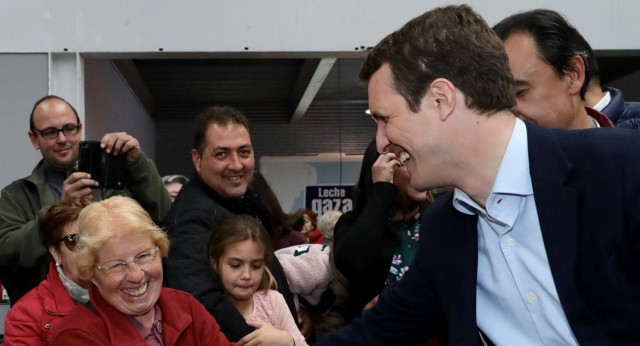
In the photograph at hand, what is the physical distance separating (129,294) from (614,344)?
66.3 inches

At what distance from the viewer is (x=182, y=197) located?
3482 mm

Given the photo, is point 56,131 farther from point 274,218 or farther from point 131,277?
point 131,277

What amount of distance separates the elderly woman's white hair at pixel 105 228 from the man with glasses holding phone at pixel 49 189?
59 centimetres

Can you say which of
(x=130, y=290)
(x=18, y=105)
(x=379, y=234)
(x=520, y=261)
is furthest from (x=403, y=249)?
(x=18, y=105)

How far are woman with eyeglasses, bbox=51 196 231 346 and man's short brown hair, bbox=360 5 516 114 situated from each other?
1.34 meters

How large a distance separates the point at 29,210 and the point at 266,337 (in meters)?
1.40

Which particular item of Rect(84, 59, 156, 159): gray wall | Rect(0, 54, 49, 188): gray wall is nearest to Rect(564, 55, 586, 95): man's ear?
Rect(0, 54, 49, 188): gray wall

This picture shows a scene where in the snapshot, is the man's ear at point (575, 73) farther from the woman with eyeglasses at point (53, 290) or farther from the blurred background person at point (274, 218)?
the woman with eyeglasses at point (53, 290)

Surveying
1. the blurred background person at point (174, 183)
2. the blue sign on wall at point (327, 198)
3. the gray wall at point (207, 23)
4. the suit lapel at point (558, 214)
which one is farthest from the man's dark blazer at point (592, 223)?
the blue sign on wall at point (327, 198)

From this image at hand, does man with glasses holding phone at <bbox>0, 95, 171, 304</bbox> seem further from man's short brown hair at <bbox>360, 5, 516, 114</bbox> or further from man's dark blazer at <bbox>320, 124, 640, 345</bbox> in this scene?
man's dark blazer at <bbox>320, 124, 640, 345</bbox>

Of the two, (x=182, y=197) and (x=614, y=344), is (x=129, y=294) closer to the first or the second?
(x=182, y=197)

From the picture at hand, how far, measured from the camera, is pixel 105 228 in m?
2.88

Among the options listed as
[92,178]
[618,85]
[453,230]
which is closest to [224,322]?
[92,178]

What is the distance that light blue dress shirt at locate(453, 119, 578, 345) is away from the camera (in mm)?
1729
